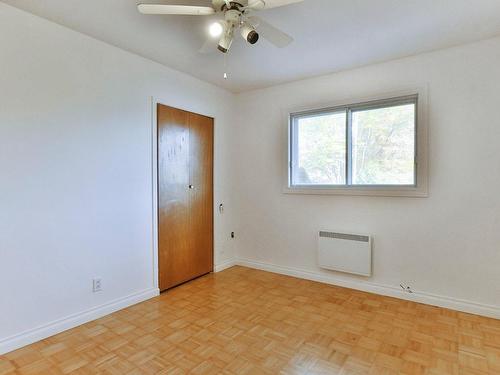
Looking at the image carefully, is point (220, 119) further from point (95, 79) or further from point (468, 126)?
point (468, 126)

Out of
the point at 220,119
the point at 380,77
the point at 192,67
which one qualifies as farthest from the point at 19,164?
the point at 380,77

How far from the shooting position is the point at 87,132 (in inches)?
99.3

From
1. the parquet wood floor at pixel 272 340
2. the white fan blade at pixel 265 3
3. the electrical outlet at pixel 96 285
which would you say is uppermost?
the white fan blade at pixel 265 3

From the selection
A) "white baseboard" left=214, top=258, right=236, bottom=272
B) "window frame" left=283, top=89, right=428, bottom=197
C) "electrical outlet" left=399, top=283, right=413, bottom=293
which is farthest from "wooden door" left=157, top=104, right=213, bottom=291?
"electrical outlet" left=399, top=283, right=413, bottom=293

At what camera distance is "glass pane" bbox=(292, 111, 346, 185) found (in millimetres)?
3420

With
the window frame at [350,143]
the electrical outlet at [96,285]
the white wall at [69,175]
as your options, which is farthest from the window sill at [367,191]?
the electrical outlet at [96,285]

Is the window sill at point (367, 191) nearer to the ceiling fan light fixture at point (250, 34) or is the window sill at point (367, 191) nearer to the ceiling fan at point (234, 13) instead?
the ceiling fan at point (234, 13)

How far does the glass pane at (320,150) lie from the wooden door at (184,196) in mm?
1133

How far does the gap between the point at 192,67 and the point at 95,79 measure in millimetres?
1022

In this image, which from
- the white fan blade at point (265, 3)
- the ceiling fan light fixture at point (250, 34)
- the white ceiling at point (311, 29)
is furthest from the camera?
the white ceiling at point (311, 29)

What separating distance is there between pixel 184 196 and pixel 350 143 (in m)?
1.98

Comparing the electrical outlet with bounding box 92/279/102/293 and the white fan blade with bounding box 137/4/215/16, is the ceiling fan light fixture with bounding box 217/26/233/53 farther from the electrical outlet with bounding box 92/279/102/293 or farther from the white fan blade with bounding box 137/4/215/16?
the electrical outlet with bounding box 92/279/102/293

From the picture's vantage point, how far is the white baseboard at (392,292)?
8.63ft

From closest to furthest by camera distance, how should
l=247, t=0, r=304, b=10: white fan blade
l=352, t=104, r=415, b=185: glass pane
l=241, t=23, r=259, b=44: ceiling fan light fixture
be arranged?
l=247, t=0, r=304, b=10: white fan blade < l=241, t=23, r=259, b=44: ceiling fan light fixture < l=352, t=104, r=415, b=185: glass pane
